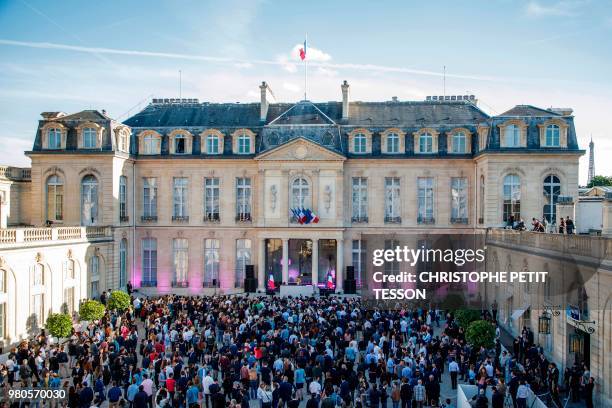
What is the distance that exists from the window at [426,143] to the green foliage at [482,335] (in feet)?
73.7

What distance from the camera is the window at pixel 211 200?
47531 millimetres

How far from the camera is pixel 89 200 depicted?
43906mm

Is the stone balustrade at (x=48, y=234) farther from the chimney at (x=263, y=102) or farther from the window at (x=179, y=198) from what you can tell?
the chimney at (x=263, y=102)

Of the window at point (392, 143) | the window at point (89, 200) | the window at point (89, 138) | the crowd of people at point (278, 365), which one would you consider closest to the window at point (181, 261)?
the window at point (89, 200)

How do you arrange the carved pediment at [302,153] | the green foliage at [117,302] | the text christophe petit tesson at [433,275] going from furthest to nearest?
the carved pediment at [302,153], the green foliage at [117,302], the text christophe petit tesson at [433,275]

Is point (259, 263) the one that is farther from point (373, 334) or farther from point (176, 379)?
point (176, 379)

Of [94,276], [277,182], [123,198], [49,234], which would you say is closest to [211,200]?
[277,182]

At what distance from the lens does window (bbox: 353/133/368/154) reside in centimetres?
4663

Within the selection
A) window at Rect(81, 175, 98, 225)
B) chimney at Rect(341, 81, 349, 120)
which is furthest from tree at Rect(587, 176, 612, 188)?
window at Rect(81, 175, 98, 225)

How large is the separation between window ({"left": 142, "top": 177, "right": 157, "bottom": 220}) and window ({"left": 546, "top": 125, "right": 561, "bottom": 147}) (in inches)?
1124

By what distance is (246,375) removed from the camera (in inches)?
880

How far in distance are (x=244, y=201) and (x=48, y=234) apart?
632 inches

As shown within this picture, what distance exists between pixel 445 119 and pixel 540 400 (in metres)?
30.7

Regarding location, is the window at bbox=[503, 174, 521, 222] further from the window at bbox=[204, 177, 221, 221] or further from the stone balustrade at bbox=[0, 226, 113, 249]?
the stone balustrade at bbox=[0, 226, 113, 249]
